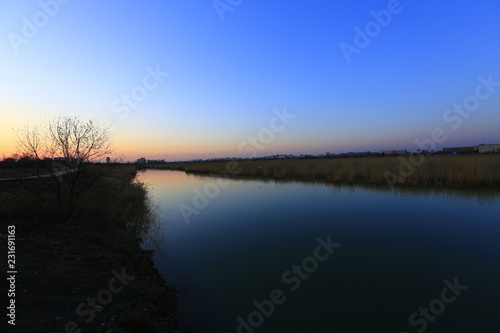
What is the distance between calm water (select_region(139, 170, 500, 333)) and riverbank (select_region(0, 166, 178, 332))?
1.63ft

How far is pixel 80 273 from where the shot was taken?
3.73m

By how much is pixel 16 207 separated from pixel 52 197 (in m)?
1.10

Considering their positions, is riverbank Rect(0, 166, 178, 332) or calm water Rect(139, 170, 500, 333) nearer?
riverbank Rect(0, 166, 178, 332)

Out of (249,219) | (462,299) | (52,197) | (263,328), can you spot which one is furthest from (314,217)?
(52,197)

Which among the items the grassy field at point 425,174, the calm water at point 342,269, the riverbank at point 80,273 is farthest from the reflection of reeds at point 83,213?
the grassy field at point 425,174

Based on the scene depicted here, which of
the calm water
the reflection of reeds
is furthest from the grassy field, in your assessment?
the reflection of reeds

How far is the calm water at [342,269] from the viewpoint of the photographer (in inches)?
125

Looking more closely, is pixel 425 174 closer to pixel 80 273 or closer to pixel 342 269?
pixel 342 269

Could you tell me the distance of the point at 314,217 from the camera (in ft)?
26.6

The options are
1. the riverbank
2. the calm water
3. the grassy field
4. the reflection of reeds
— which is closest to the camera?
the riverbank

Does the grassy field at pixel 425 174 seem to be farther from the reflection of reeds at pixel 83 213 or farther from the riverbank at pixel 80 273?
the riverbank at pixel 80 273

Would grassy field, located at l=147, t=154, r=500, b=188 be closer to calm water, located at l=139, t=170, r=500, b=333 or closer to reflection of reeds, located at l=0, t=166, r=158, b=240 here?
calm water, located at l=139, t=170, r=500, b=333

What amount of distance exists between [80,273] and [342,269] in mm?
4393

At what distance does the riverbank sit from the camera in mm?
2709
